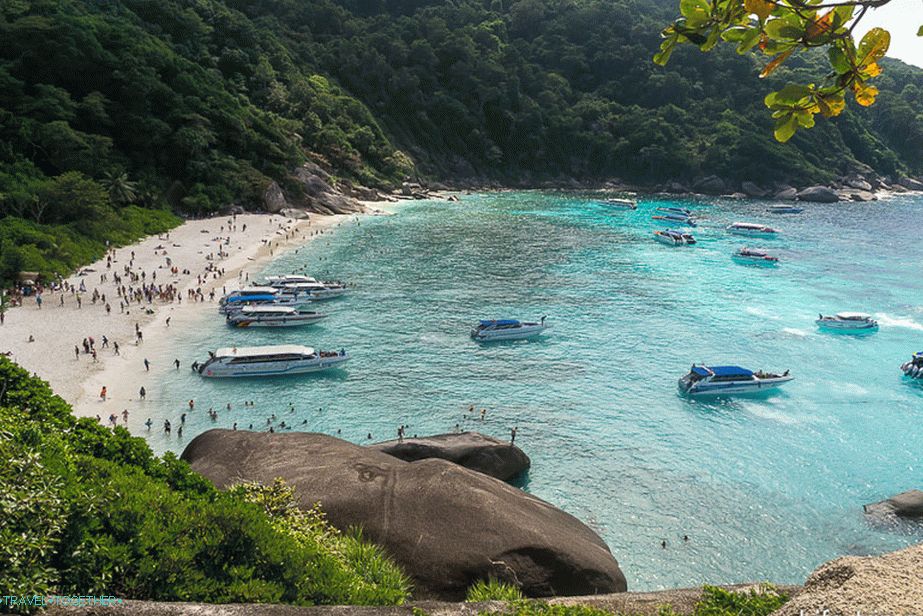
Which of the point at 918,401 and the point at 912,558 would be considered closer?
the point at 912,558

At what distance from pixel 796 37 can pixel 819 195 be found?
16693cm

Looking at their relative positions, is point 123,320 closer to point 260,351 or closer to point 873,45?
point 260,351

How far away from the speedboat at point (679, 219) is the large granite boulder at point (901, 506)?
8432cm

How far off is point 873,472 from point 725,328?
2167cm

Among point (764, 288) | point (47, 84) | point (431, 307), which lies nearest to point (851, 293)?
point (764, 288)

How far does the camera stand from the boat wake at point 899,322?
51875 mm

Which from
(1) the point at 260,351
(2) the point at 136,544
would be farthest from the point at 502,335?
(2) the point at 136,544

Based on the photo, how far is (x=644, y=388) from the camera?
125 feet

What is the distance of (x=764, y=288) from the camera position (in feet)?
206

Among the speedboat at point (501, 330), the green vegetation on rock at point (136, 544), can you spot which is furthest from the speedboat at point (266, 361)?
the green vegetation on rock at point (136, 544)

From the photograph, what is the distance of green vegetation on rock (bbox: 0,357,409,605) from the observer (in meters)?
8.48

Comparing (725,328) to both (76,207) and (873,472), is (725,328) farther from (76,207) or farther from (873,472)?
(76,207)

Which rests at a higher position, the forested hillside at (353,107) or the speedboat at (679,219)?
the forested hillside at (353,107)

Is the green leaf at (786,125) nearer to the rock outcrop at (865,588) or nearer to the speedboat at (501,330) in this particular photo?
the rock outcrop at (865,588)
